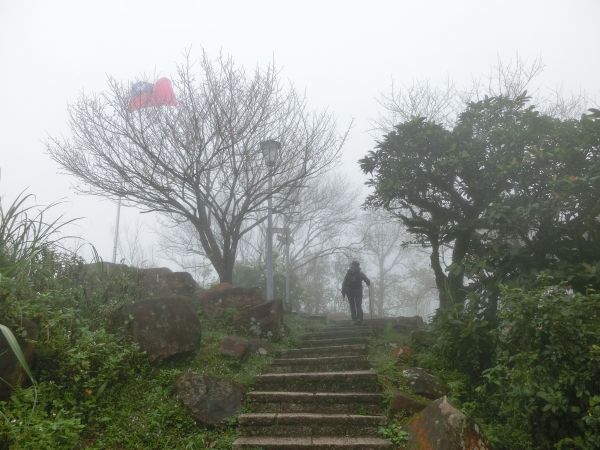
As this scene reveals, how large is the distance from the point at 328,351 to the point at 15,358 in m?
5.21

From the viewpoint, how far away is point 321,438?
5.01m

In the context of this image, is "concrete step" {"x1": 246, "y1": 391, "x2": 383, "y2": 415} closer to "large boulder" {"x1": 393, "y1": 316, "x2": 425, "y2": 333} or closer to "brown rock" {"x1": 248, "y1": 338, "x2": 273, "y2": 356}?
"brown rock" {"x1": 248, "y1": 338, "x2": 273, "y2": 356}

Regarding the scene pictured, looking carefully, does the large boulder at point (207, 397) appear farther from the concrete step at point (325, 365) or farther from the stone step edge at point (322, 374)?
the concrete step at point (325, 365)

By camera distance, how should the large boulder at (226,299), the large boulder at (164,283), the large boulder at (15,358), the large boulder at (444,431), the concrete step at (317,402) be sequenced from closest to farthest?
the large boulder at (15,358), the large boulder at (444,431), the concrete step at (317,402), the large boulder at (164,283), the large boulder at (226,299)

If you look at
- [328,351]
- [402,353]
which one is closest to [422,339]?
[402,353]

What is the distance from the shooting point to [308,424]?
525 cm

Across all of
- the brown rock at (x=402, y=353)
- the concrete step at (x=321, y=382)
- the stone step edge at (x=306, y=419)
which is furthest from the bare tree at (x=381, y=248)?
the stone step edge at (x=306, y=419)

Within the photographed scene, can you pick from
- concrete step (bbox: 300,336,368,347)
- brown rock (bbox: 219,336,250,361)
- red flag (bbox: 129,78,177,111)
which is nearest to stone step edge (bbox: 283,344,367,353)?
concrete step (bbox: 300,336,368,347)

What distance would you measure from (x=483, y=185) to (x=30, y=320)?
6.78m

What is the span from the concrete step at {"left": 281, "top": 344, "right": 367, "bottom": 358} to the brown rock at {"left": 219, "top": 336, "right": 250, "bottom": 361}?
1036 millimetres

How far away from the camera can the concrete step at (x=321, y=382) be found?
238 inches

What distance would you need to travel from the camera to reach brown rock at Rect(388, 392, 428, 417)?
526cm

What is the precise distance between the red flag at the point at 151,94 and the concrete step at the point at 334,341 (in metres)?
6.50

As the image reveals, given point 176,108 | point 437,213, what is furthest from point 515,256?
point 176,108
